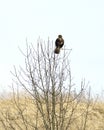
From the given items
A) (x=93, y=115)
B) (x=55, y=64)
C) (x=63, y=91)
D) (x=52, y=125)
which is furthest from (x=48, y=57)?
(x=93, y=115)

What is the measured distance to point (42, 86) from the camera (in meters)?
8.77

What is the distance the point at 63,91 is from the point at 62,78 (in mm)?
369

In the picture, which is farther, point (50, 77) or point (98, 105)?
point (98, 105)

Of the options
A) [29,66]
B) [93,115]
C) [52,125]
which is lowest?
[93,115]

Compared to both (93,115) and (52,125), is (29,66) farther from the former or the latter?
(93,115)

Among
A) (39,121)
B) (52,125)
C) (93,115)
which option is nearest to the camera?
(52,125)

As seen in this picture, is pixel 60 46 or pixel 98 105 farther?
pixel 98 105

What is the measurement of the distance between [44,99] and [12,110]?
361 inches

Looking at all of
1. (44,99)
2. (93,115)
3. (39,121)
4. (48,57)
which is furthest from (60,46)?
(93,115)

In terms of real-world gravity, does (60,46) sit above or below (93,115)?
above

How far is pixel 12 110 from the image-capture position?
1780 centimetres

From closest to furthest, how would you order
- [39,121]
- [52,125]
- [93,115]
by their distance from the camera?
1. [52,125]
2. [39,121]
3. [93,115]

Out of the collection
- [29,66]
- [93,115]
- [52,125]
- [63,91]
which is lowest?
[93,115]

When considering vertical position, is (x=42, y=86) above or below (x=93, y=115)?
above
